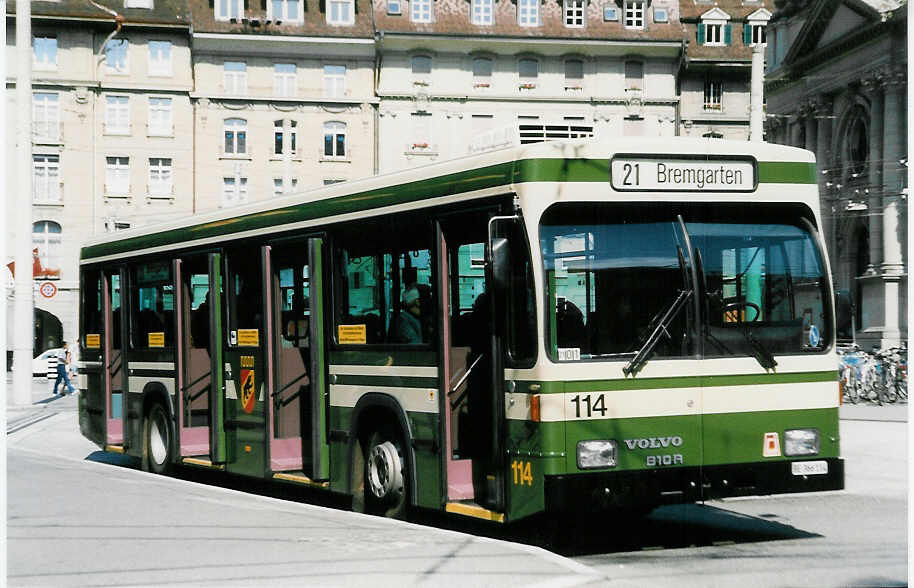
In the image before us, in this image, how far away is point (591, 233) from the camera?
31.3 feet

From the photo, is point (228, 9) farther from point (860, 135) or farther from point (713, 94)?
point (860, 135)

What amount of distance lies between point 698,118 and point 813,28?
45.2 feet

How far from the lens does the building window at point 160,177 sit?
211 feet

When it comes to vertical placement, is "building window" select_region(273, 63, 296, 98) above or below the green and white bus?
above

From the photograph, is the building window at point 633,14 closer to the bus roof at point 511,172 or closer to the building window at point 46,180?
the building window at point 46,180

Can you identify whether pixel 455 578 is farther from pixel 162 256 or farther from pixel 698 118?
pixel 698 118

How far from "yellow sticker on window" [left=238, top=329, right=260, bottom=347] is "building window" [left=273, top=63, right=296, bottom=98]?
51.9m

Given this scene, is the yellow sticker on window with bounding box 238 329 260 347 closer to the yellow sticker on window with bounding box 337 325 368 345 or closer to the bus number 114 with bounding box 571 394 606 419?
the yellow sticker on window with bounding box 337 325 368 345

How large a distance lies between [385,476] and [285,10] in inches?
2199

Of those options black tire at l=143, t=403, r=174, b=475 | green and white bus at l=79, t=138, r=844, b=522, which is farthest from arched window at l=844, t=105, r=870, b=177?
green and white bus at l=79, t=138, r=844, b=522

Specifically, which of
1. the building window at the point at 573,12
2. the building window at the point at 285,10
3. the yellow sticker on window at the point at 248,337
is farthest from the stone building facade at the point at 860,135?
the yellow sticker on window at the point at 248,337

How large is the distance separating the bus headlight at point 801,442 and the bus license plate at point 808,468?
74 mm

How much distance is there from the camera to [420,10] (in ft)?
217

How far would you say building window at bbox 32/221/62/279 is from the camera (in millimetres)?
63594
